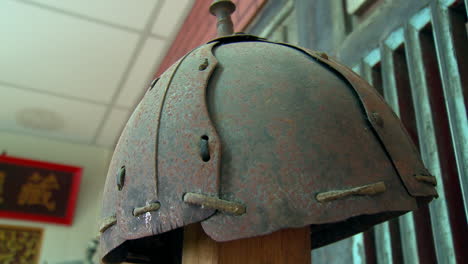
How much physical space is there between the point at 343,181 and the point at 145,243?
474mm

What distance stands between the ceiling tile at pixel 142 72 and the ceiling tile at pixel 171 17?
91mm

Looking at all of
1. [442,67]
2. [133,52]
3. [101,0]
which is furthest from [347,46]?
[133,52]

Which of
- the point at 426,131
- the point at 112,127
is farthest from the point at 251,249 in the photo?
the point at 112,127

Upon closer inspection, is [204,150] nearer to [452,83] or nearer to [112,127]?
[452,83]

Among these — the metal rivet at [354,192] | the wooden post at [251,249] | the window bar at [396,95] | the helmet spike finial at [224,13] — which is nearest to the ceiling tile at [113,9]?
the window bar at [396,95]

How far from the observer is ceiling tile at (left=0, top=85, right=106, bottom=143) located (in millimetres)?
3281

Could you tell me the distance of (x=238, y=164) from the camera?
1.76ft

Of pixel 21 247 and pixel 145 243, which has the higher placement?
pixel 21 247

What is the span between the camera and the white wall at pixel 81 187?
3.89 metres

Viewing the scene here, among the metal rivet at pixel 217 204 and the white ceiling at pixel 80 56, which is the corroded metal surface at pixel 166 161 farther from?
the white ceiling at pixel 80 56

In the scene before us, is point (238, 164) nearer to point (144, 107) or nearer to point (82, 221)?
point (144, 107)

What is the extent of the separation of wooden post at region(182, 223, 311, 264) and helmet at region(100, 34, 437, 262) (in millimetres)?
77

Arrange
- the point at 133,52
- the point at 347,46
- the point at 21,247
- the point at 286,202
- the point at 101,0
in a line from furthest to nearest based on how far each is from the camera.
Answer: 1. the point at 21,247
2. the point at 133,52
3. the point at 101,0
4. the point at 347,46
5. the point at 286,202

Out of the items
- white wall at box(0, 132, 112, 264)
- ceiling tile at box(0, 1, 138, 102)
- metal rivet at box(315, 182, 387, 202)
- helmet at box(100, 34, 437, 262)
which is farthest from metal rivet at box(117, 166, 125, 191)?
white wall at box(0, 132, 112, 264)
